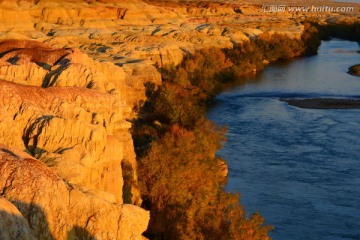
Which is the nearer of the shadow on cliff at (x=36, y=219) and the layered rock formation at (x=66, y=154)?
the shadow on cliff at (x=36, y=219)

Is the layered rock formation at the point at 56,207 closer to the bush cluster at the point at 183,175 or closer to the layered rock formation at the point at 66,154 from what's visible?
the layered rock formation at the point at 66,154

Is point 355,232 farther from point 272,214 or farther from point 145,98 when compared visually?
point 145,98

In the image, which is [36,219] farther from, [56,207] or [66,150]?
[66,150]

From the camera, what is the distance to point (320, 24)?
103 m

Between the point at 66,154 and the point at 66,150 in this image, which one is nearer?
the point at 66,154

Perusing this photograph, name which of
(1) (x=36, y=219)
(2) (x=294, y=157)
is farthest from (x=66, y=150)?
(2) (x=294, y=157)

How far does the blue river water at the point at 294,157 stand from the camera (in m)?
23.7

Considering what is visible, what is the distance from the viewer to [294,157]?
31188mm

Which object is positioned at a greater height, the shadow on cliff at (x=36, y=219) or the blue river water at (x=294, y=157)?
the shadow on cliff at (x=36, y=219)

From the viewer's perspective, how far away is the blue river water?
23672 millimetres

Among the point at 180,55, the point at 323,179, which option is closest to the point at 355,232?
the point at 323,179

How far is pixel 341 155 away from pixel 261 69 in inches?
1263

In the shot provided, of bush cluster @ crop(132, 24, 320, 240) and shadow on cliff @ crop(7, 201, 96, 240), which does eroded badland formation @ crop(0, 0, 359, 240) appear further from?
bush cluster @ crop(132, 24, 320, 240)

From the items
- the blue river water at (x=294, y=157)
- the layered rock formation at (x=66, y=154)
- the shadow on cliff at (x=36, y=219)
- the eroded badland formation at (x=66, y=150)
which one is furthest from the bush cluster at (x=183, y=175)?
the shadow on cliff at (x=36, y=219)
